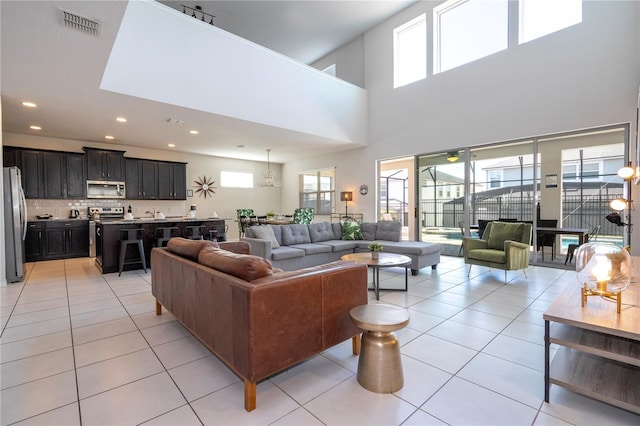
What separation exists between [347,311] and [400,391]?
586 mm

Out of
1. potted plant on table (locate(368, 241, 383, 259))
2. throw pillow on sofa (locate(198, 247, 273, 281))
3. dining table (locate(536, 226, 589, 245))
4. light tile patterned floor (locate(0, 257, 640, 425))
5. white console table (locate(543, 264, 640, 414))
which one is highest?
throw pillow on sofa (locate(198, 247, 273, 281))

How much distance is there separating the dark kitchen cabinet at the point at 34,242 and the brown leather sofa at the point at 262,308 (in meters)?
6.13

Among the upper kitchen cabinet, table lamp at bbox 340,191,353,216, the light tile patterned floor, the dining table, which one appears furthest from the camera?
table lamp at bbox 340,191,353,216

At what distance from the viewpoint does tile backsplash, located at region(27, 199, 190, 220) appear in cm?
667

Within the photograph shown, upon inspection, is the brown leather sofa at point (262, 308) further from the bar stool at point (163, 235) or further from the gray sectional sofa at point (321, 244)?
the bar stool at point (163, 235)

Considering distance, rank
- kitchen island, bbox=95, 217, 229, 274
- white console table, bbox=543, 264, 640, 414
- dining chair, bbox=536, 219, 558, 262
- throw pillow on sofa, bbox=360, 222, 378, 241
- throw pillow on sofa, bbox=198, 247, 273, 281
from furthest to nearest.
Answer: throw pillow on sofa, bbox=360, 222, 378, 241 → dining chair, bbox=536, 219, 558, 262 → kitchen island, bbox=95, 217, 229, 274 → throw pillow on sofa, bbox=198, 247, 273, 281 → white console table, bbox=543, 264, 640, 414

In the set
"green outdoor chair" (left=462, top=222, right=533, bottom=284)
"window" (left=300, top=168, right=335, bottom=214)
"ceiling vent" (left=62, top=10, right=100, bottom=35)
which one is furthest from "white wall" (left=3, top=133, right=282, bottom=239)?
"green outdoor chair" (left=462, top=222, right=533, bottom=284)

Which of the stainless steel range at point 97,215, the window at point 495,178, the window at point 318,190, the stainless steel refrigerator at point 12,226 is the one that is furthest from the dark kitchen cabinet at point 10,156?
the window at point 495,178

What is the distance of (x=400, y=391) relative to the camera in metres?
1.85

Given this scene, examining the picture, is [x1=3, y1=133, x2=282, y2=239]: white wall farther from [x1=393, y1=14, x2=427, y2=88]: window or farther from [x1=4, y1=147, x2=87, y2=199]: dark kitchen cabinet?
[x1=393, y1=14, x2=427, y2=88]: window

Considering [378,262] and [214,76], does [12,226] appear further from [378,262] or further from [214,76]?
[378,262]

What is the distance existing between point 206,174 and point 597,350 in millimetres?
9525

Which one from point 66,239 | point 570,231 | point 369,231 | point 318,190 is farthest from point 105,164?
point 570,231

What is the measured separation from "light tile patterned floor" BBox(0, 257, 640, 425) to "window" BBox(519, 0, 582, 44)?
482 cm
